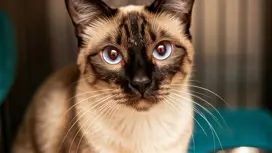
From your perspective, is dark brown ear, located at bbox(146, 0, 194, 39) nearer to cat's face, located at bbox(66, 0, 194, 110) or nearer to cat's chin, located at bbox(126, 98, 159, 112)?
cat's face, located at bbox(66, 0, 194, 110)

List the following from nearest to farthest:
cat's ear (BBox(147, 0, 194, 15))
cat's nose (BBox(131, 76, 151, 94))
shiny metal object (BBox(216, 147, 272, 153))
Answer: cat's nose (BBox(131, 76, 151, 94))
cat's ear (BBox(147, 0, 194, 15))
shiny metal object (BBox(216, 147, 272, 153))

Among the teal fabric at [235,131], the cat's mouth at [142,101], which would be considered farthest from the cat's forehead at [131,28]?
the teal fabric at [235,131]

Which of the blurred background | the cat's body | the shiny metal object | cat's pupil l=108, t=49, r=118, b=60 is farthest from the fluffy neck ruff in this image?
the blurred background

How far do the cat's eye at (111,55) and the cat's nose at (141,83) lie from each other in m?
0.09

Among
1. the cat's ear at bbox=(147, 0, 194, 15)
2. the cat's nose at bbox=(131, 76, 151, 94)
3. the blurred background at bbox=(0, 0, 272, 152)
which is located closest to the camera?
the cat's nose at bbox=(131, 76, 151, 94)

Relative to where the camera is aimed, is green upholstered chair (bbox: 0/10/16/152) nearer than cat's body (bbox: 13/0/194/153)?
No

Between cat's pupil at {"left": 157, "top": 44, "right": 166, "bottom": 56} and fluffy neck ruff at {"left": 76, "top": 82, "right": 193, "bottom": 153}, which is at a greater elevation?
cat's pupil at {"left": 157, "top": 44, "right": 166, "bottom": 56}

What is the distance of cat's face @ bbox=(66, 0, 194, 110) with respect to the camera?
0.99 m

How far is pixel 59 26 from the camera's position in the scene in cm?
159

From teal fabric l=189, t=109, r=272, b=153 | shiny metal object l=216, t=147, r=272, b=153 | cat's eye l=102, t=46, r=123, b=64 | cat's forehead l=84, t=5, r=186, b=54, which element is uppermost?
cat's forehead l=84, t=5, r=186, b=54

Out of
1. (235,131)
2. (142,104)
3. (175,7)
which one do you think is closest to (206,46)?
(235,131)

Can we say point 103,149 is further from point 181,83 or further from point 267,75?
point 267,75

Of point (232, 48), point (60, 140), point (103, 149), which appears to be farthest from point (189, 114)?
point (232, 48)

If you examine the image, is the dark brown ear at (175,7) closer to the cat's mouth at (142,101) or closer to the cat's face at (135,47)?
the cat's face at (135,47)
